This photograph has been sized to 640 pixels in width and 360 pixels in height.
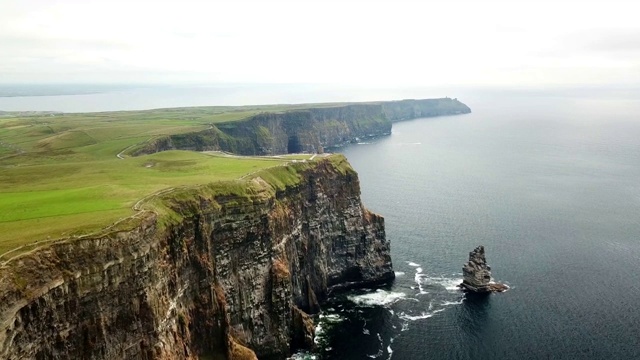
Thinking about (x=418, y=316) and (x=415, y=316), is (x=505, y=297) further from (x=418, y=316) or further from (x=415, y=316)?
(x=415, y=316)

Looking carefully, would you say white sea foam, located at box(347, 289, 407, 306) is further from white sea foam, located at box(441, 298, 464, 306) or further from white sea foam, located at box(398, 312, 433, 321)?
white sea foam, located at box(441, 298, 464, 306)

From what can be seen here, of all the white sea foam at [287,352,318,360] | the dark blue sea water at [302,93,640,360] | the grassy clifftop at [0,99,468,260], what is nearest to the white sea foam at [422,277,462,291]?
the dark blue sea water at [302,93,640,360]

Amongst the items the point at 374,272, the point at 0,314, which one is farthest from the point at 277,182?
the point at 0,314

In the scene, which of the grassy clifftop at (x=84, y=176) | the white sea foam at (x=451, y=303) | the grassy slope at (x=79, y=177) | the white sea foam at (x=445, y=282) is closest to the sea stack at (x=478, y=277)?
the white sea foam at (x=445, y=282)

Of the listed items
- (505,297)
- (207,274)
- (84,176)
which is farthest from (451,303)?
(84,176)

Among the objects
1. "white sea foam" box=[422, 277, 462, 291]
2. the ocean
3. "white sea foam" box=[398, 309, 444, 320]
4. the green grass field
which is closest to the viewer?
the green grass field

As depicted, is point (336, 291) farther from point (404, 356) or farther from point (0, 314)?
point (0, 314)
